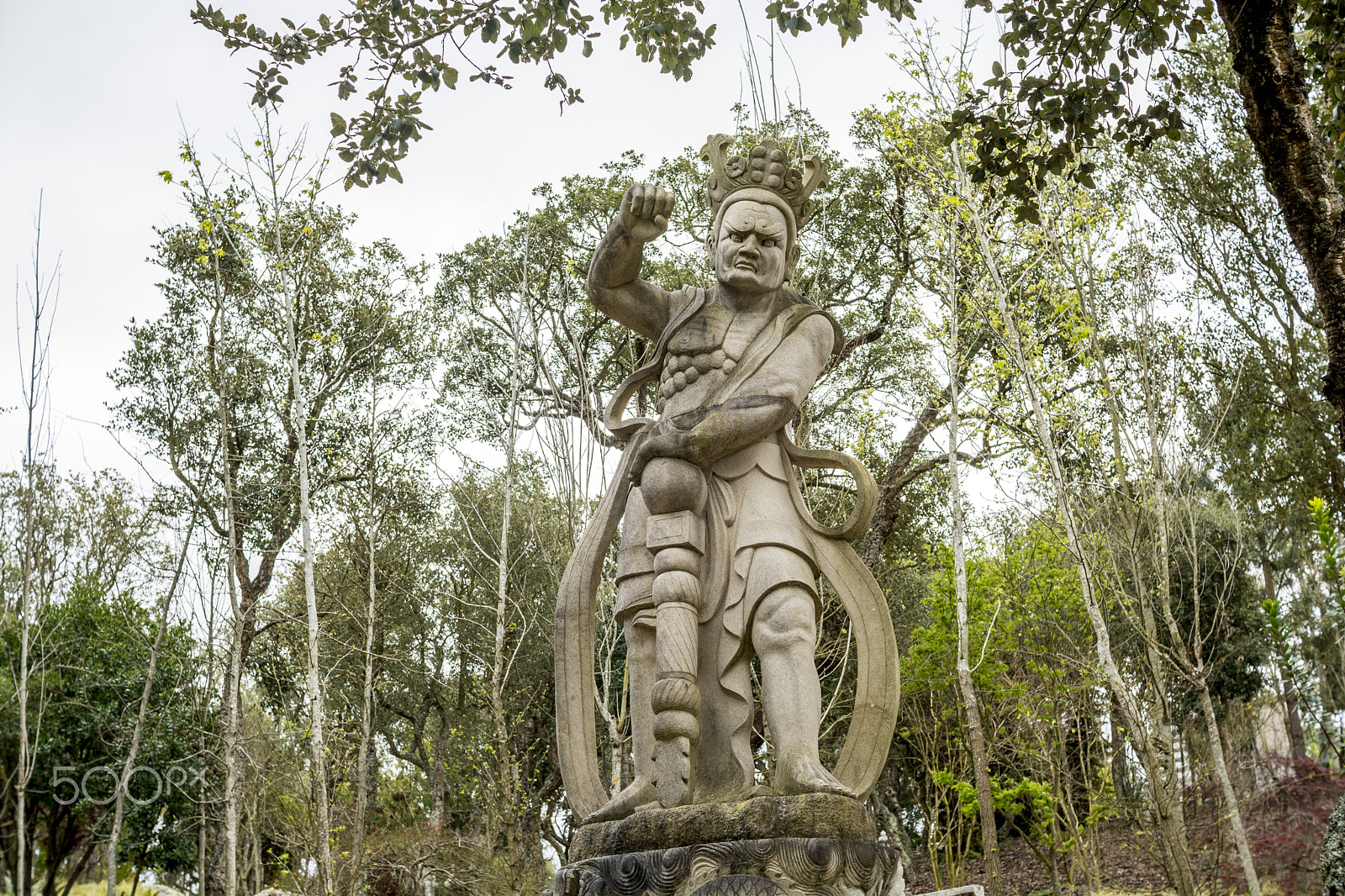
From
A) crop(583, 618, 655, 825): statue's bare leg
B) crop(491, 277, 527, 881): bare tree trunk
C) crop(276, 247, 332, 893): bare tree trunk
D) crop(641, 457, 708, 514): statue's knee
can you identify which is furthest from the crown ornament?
crop(491, 277, 527, 881): bare tree trunk

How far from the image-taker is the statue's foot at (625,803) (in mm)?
3418

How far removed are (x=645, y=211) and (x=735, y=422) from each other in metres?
0.89

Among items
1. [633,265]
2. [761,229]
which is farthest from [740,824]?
[761,229]

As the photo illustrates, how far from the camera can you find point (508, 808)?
40.9 feet

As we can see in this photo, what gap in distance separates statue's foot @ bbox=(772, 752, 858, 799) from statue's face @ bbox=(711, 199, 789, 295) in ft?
5.87

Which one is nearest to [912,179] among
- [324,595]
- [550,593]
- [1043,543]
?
[1043,543]

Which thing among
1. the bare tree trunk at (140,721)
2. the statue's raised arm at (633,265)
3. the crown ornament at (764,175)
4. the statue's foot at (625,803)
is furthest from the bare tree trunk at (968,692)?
the bare tree trunk at (140,721)

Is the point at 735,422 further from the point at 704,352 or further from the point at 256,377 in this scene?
the point at 256,377

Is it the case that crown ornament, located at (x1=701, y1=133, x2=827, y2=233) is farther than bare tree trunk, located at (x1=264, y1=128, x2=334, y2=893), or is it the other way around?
bare tree trunk, located at (x1=264, y1=128, x2=334, y2=893)

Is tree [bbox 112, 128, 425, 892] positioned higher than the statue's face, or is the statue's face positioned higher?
tree [bbox 112, 128, 425, 892]

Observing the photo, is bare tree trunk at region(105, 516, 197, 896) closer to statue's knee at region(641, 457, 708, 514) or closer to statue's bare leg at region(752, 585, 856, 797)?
statue's knee at region(641, 457, 708, 514)

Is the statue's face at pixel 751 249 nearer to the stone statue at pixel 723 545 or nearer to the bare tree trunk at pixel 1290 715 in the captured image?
the stone statue at pixel 723 545

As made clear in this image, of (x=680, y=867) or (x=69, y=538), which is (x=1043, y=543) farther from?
(x=69, y=538)

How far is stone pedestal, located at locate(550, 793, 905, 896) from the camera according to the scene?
3055mm
